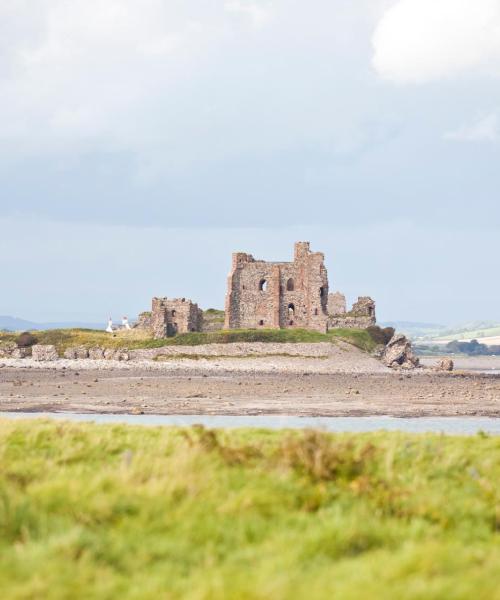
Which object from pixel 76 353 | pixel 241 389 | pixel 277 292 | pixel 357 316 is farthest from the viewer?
pixel 357 316

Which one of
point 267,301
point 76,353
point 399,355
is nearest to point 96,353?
point 76,353

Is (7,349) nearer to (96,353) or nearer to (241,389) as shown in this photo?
(96,353)

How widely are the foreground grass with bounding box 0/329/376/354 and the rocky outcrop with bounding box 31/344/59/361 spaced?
157 centimetres

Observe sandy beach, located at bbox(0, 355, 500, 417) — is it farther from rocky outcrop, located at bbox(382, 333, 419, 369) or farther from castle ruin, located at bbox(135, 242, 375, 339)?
castle ruin, located at bbox(135, 242, 375, 339)

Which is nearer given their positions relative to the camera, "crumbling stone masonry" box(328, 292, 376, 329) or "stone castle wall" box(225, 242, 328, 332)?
"stone castle wall" box(225, 242, 328, 332)

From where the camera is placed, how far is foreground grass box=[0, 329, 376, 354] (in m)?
79.8

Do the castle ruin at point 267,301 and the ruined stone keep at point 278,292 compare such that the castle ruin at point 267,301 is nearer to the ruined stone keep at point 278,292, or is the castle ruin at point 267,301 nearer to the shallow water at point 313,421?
the ruined stone keep at point 278,292

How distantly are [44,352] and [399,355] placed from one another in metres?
30.1

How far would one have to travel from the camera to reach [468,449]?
15641 millimetres

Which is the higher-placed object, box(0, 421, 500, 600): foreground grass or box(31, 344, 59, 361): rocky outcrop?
box(31, 344, 59, 361): rocky outcrop

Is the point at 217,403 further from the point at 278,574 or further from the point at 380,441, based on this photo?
the point at 278,574

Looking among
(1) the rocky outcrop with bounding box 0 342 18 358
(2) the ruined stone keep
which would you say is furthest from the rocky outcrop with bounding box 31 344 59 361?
(2) the ruined stone keep

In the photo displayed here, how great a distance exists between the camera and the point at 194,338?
80250 millimetres

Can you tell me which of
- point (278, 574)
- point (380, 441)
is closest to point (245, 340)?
point (380, 441)
